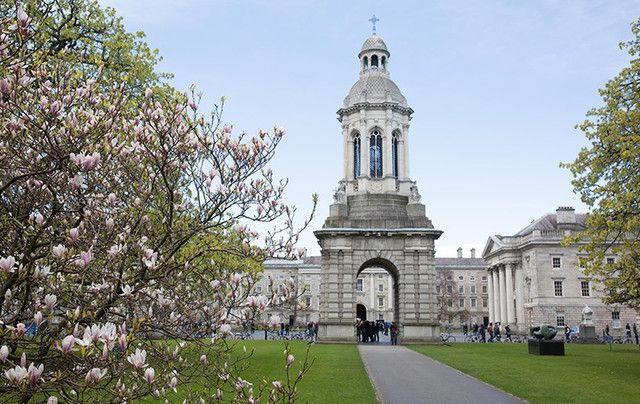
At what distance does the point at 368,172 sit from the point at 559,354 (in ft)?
59.5

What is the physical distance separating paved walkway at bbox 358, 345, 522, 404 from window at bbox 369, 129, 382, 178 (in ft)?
62.0

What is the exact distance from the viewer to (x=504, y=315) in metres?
74.2

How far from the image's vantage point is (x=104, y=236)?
6.58 m

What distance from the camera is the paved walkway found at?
1534 centimetres

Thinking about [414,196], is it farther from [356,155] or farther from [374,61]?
[374,61]

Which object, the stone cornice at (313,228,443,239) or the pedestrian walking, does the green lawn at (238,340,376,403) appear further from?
the stone cornice at (313,228,443,239)

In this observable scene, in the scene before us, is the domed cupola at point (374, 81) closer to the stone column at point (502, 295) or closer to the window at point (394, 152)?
the window at point (394, 152)

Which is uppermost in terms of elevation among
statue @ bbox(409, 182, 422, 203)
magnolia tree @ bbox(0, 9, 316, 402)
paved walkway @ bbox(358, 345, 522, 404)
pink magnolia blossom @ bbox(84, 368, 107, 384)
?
statue @ bbox(409, 182, 422, 203)

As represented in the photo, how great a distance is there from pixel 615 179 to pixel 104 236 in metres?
19.6

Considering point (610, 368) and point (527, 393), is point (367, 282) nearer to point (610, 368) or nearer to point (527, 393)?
point (610, 368)

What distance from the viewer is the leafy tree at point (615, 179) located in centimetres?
1917

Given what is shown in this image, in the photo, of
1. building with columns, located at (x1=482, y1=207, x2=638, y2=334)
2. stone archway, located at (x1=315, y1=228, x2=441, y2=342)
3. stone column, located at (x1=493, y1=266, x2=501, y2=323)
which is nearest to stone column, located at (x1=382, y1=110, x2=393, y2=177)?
stone archway, located at (x1=315, y1=228, x2=441, y2=342)

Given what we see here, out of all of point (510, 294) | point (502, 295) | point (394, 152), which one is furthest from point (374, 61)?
point (502, 295)

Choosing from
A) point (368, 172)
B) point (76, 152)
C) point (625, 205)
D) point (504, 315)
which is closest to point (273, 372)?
point (625, 205)
